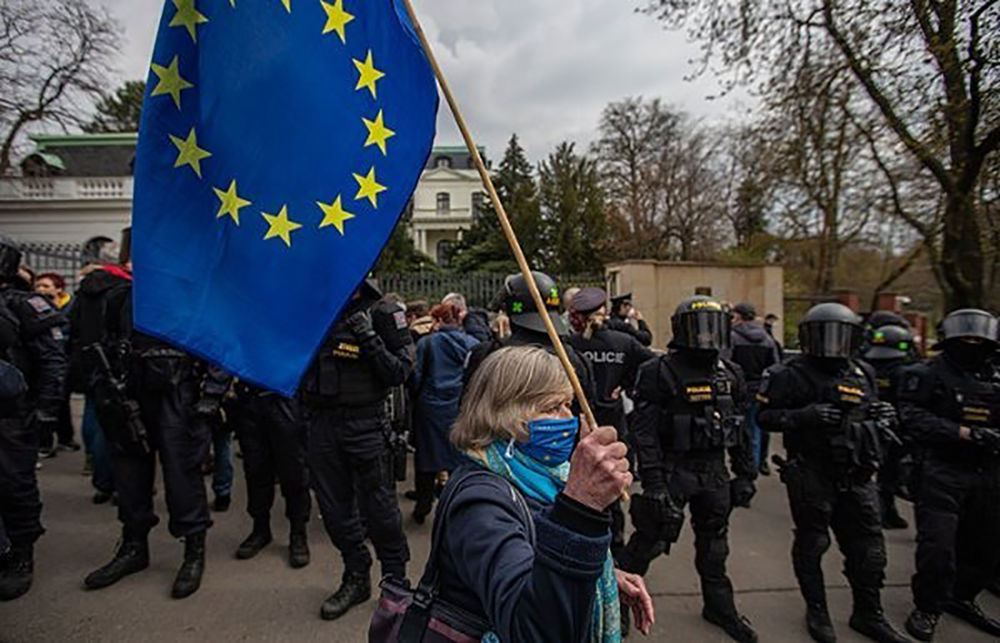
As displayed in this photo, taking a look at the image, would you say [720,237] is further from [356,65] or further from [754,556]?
[356,65]

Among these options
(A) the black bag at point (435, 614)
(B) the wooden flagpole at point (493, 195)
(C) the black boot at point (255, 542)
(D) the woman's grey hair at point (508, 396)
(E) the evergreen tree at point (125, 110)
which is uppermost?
(E) the evergreen tree at point (125, 110)

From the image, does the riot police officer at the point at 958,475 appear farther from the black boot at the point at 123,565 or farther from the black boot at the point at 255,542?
the black boot at the point at 123,565

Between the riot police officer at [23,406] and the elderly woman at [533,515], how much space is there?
3.19m

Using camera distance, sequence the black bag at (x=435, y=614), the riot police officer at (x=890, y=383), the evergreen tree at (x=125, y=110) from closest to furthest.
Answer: the black bag at (x=435, y=614) < the riot police officer at (x=890, y=383) < the evergreen tree at (x=125, y=110)

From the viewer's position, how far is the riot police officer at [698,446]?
369 cm

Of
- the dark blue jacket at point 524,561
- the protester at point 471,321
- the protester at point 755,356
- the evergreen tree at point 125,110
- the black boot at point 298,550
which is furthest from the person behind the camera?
the evergreen tree at point 125,110

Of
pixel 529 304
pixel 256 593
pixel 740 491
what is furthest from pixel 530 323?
pixel 256 593

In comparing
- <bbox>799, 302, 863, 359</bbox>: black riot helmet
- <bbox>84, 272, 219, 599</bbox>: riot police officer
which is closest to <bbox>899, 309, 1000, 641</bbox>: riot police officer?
<bbox>799, 302, 863, 359</bbox>: black riot helmet

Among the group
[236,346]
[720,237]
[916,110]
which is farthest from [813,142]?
[720,237]

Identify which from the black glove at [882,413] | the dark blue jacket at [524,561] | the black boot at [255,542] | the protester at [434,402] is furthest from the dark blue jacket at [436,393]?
the dark blue jacket at [524,561]

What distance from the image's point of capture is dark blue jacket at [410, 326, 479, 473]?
5367 millimetres

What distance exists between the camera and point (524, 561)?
1.25 m

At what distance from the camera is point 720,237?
26.5 meters

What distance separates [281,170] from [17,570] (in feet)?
12.2
